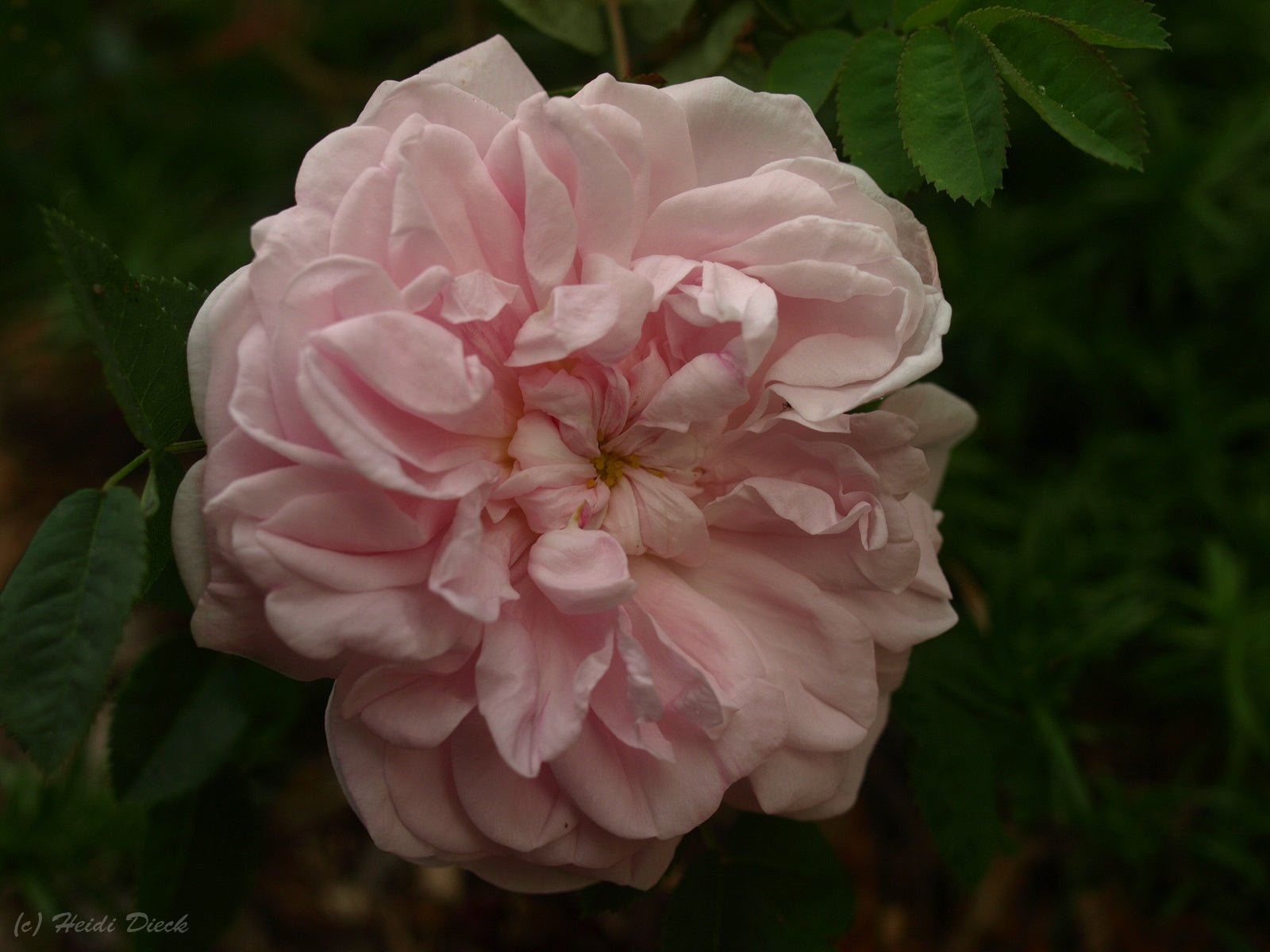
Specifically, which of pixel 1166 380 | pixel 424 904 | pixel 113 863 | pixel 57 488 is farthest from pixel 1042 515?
pixel 57 488

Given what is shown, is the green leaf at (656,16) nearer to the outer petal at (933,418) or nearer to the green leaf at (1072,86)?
the green leaf at (1072,86)

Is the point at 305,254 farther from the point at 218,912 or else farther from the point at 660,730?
the point at 218,912

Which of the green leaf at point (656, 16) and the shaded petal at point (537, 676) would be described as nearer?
the shaded petal at point (537, 676)

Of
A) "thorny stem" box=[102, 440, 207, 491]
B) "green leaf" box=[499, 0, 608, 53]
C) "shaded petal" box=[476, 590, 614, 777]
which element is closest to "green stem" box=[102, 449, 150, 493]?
"thorny stem" box=[102, 440, 207, 491]

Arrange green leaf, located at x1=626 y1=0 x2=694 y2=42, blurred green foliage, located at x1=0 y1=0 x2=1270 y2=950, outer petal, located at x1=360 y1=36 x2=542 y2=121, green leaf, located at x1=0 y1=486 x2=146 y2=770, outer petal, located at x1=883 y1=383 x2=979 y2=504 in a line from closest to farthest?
green leaf, located at x1=0 y1=486 x2=146 y2=770, outer petal, located at x1=360 y1=36 x2=542 y2=121, outer petal, located at x1=883 y1=383 x2=979 y2=504, green leaf, located at x1=626 y1=0 x2=694 y2=42, blurred green foliage, located at x1=0 y1=0 x2=1270 y2=950

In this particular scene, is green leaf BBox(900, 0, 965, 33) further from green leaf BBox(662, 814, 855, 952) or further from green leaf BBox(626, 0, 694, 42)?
green leaf BBox(662, 814, 855, 952)

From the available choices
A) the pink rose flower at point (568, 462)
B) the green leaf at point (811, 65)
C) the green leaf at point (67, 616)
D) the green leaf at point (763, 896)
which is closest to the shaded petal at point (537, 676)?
the pink rose flower at point (568, 462)

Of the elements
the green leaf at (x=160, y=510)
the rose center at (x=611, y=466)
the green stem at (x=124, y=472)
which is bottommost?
the rose center at (x=611, y=466)

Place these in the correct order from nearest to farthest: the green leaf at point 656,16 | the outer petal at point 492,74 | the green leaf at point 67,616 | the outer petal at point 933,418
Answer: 1. the green leaf at point 67,616
2. the outer petal at point 492,74
3. the outer petal at point 933,418
4. the green leaf at point 656,16
